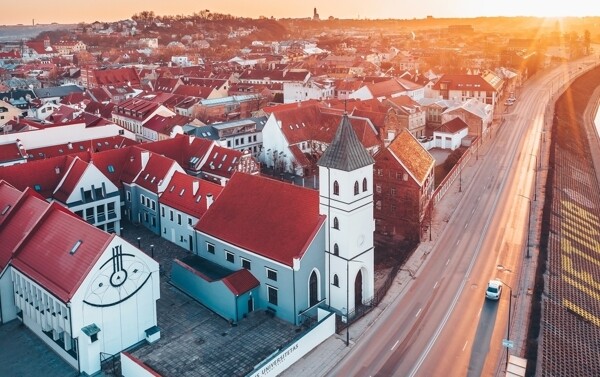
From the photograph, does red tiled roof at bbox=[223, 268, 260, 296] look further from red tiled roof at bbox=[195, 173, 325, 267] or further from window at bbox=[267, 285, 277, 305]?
red tiled roof at bbox=[195, 173, 325, 267]

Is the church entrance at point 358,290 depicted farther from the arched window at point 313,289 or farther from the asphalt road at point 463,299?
the arched window at point 313,289

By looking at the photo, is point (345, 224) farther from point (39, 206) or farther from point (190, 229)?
point (39, 206)

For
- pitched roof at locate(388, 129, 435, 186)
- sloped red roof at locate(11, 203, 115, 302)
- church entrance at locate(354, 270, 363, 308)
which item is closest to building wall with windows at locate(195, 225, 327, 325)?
church entrance at locate(354, 270, 363, 308)

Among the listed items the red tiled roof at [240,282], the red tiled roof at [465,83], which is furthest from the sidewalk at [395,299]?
the red tiled roof at [465,83]

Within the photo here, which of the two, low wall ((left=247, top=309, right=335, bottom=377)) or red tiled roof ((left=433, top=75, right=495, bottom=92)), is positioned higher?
red tiled roof ((left=433, top=75, right=495, bottom=92))

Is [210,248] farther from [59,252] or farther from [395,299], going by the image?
[395,299]
